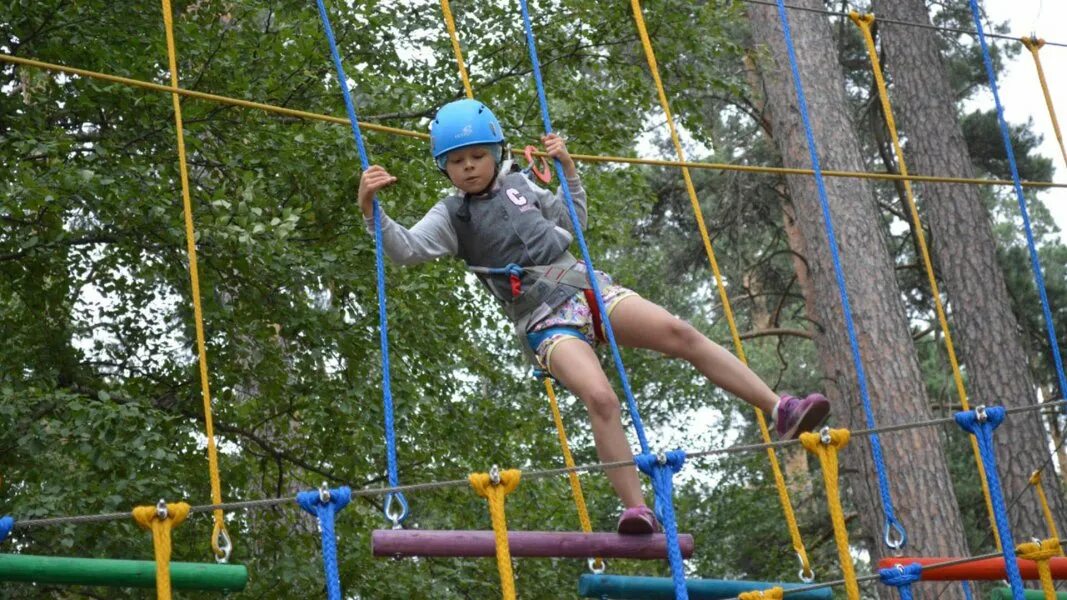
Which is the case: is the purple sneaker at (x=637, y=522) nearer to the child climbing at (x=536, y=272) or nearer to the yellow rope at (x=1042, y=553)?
the child climbing at (x=536, y=272)

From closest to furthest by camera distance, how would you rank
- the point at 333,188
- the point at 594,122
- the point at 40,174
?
1. the point at 40,174
2. the point at 333,188
3. the point at 594,122

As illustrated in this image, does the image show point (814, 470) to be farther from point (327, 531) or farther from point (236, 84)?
point (327, 531)

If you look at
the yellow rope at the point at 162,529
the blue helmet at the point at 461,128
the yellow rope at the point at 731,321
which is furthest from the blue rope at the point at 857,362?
the yellow rope at the point at 162,529

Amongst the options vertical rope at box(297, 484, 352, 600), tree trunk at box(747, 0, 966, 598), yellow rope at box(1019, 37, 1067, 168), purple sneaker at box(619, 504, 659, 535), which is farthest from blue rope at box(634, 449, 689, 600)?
tree trunk at box(747, 0, 966, 598)

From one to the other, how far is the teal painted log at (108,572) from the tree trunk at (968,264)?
5458 mm

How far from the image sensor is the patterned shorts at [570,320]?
3.38 metres

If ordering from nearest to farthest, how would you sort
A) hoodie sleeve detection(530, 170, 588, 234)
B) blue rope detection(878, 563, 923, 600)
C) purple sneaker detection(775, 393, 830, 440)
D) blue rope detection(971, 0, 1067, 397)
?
purple sneaker detection(775, 393, 830, 440) < blue rope detection(878, 563, 923, 600) < hoodie sleeve detection(530, 170, 588, 234) < blue rope detection(971, 0, 1067, 397)

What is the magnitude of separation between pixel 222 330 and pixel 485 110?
319cm

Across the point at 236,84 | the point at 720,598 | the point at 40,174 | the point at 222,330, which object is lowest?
the point at 720,598

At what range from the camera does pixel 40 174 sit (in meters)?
5.55

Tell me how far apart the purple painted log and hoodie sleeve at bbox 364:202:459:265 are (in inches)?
25.3

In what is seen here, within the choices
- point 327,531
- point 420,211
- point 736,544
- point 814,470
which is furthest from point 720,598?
point 814,470

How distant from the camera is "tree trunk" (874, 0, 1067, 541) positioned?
7727mm

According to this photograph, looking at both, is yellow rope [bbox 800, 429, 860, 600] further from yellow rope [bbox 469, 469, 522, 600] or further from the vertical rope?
the vertical rope
